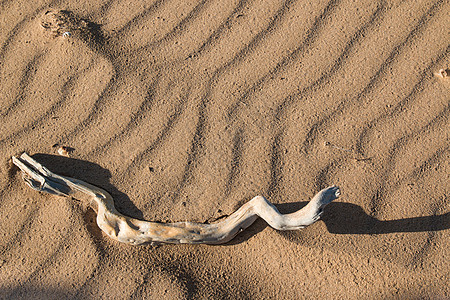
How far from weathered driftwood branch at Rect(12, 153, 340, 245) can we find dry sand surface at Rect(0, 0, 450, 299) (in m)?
0.05

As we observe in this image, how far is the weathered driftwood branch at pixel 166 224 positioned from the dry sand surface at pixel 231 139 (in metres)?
0.05

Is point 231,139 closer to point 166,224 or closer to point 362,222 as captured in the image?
point 166,224

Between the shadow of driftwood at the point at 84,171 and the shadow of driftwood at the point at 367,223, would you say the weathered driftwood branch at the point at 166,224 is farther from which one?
the shadow of driftwood at the point at 367,223

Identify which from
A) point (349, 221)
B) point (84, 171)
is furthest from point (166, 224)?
point (349, 221)

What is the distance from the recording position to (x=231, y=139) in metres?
1.78

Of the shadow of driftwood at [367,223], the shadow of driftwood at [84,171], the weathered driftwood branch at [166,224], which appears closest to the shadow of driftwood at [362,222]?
the shadow of driftwood at [367,223]

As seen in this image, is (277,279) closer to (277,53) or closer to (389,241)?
(389,241)

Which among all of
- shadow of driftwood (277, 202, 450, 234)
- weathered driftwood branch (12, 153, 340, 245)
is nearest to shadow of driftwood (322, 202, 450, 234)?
shadow of driftwood (277, 202, 450, 234)

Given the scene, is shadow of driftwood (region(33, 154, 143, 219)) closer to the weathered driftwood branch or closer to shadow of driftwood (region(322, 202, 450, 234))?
the weathered driftwood branch

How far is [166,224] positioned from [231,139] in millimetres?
441

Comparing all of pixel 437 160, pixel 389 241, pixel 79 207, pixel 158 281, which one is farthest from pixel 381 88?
pixel 79 207

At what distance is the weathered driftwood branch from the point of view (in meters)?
1.59

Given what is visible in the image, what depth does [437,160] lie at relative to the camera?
1742mm

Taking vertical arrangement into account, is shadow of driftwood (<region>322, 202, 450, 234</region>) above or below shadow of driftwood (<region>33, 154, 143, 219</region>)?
below
